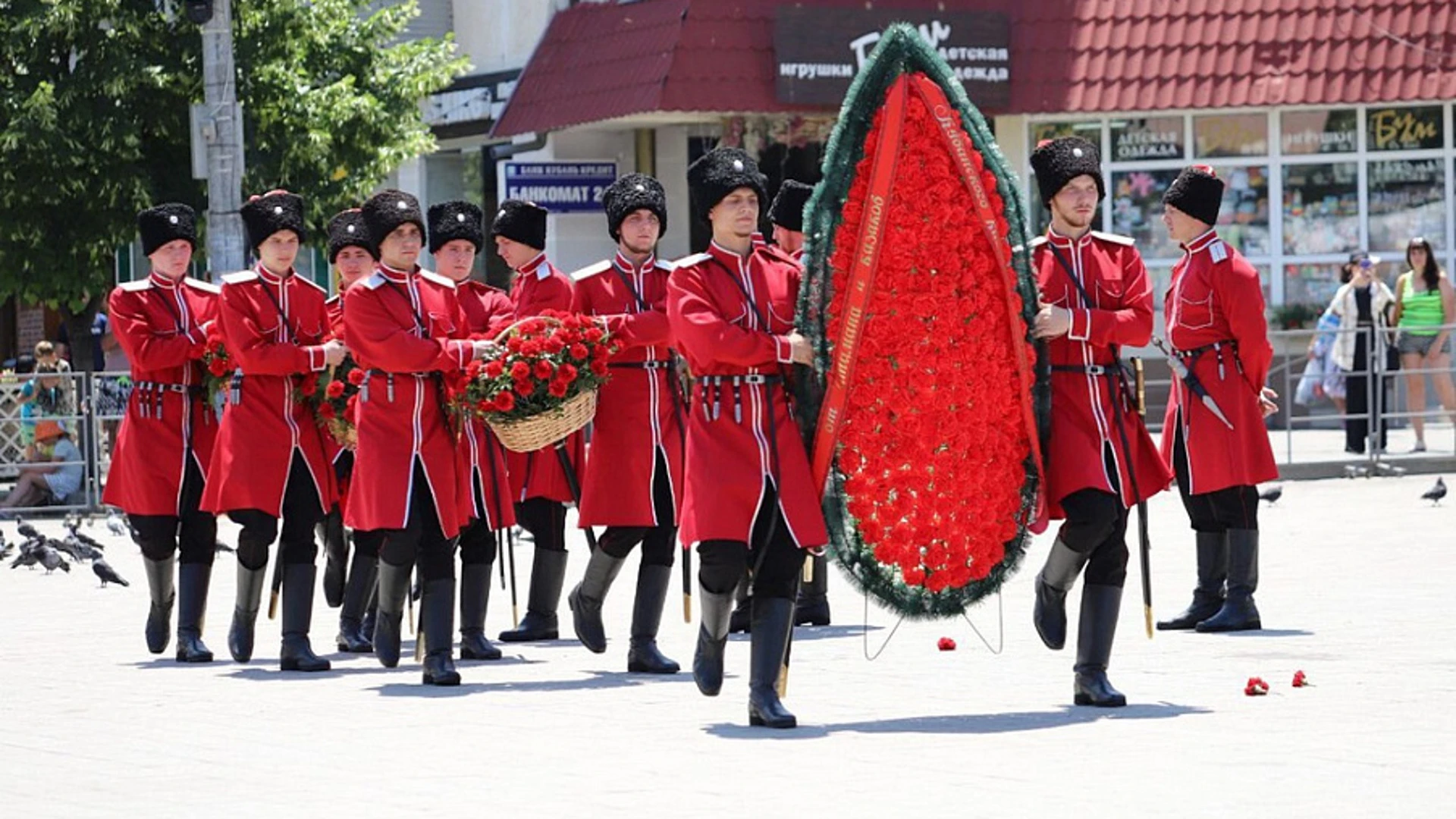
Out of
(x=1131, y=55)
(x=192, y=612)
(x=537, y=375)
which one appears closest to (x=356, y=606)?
(x=192, y=612)

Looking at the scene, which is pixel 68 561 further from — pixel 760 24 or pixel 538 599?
pixel 760 24

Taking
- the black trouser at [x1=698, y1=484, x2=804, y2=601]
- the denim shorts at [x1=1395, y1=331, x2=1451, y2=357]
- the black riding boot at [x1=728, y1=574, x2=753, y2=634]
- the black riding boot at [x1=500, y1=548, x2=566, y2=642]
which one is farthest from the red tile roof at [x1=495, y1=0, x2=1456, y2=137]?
the black trouser at [x1=698, y1=484, x2=804, y2=601]

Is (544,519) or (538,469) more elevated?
(538,469)

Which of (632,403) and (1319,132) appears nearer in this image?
(632,403)

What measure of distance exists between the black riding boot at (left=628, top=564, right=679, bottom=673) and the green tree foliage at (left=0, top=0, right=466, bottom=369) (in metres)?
15.9

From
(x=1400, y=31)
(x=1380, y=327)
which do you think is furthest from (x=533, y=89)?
(x=1380, y=327)

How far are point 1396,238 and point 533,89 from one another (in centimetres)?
952

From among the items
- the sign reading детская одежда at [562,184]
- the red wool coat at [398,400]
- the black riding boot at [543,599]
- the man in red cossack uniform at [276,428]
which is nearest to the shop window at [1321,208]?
the sign reading детская одежда at [562,184]

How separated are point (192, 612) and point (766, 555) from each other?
395cm

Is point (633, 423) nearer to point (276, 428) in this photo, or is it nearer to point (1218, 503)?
point (276, 428)

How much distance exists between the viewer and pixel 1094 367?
1004 centimetres

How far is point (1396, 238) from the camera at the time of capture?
1138 inches

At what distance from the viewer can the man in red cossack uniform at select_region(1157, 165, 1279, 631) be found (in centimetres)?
1232

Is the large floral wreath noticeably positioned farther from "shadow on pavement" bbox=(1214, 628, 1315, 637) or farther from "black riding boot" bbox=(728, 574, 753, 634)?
"black riding boot" bbox=(728, 574, 753, 634)
